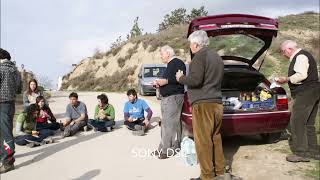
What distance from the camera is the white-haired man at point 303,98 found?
705 centimetres

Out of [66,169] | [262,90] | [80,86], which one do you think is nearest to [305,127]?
[262,90]

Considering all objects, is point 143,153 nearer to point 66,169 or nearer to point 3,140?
point 66,169

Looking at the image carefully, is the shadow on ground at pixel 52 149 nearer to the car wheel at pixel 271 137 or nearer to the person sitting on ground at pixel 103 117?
the person sitting on ground at pixel 103 117

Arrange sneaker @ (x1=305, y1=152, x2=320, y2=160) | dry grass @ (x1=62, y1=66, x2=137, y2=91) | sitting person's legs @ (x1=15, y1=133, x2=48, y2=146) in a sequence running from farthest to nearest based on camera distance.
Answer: dry grass @ (x1=62, y1=66, x2=137, y2=91) < sitting person's legs @ (x1=15, y1=133, x2=48, y2=146) < sneaker @ (x1=305, y1=152, x2=320, y2=160)

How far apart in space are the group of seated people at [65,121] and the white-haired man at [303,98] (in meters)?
4.24

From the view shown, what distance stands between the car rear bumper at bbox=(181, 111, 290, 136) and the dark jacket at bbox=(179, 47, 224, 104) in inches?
64.4

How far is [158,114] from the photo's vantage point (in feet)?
47.9

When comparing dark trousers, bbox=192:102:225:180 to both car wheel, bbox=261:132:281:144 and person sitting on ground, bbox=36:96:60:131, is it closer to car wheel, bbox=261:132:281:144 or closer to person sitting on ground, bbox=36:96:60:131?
car wheel, bbox=261:132:281:144

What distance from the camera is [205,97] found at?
595cm

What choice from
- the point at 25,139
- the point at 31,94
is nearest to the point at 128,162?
the point at 25,139

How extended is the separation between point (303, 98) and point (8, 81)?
200 inches

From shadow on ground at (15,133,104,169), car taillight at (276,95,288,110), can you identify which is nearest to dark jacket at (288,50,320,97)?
car taillight at (276,95,288,110)

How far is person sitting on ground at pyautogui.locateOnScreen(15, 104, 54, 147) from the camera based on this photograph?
9.28 meters

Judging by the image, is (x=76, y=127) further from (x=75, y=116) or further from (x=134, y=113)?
(x=134, y=113)
